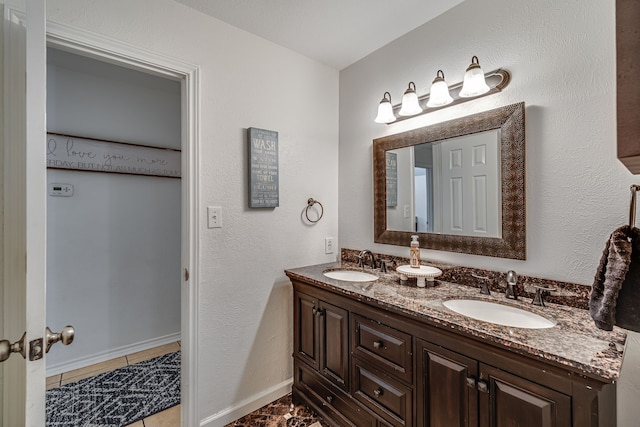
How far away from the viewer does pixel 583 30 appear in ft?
3.93

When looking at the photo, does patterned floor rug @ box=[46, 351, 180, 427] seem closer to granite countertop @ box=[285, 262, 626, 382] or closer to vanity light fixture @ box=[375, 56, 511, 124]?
granite countertop @ box=[285, 262, 626, 382]

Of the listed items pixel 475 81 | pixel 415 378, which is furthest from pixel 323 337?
pixel 475 81

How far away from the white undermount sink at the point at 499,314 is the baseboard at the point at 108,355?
8.39 feet

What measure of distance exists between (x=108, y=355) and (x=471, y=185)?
2.98 metres

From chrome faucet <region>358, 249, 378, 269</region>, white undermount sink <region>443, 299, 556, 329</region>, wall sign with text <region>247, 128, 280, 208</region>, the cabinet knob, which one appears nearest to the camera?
the cabinet knob

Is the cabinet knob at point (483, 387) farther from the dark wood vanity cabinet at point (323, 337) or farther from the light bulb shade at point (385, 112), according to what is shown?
the light bulb shade at point (385, 112)

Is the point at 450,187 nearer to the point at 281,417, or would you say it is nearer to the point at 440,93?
the point at 440,93

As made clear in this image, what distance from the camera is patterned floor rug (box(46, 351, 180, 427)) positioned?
5.70 feet

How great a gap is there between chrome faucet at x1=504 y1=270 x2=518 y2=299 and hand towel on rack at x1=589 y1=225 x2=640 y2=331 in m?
0.53

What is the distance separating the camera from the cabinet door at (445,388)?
3.38 ft

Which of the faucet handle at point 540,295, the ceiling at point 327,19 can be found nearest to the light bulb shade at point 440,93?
the ceiling at point 327,19

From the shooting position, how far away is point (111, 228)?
2.43 m

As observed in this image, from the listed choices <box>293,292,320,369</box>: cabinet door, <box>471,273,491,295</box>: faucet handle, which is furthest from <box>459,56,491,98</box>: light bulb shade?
<box>293,292,320,369</box>: cabinet door

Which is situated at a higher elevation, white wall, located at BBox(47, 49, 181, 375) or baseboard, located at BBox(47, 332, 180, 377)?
white wall, located at BBox(47, 49, 181, 375)
